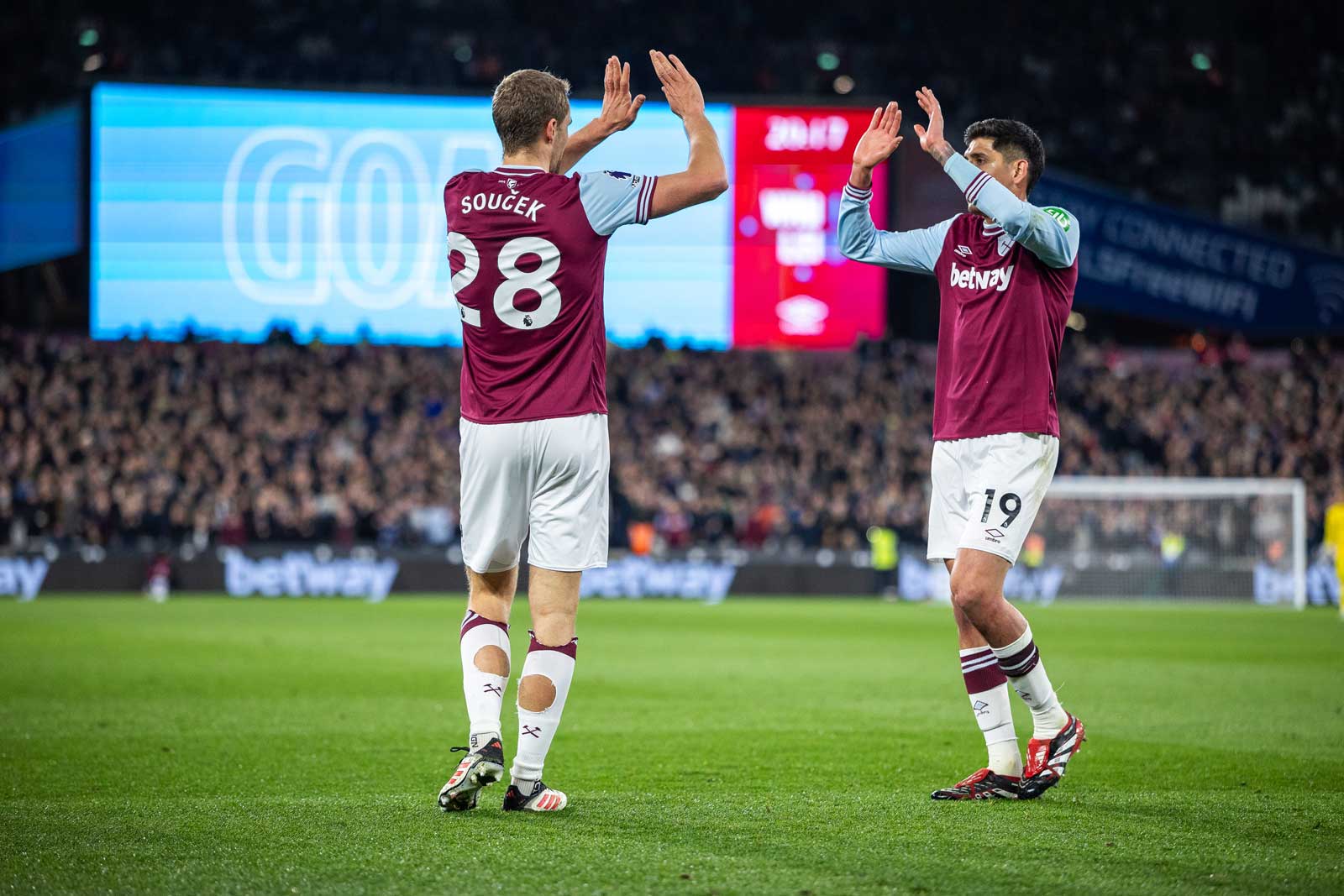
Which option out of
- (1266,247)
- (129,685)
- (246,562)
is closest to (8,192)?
(246,562)

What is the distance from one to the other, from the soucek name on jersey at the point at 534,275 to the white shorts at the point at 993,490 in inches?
61.0

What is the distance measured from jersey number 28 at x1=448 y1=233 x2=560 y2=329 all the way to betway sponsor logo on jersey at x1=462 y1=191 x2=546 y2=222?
0.09 m

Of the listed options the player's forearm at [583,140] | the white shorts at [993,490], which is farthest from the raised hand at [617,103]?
the white shorts at [993,490]

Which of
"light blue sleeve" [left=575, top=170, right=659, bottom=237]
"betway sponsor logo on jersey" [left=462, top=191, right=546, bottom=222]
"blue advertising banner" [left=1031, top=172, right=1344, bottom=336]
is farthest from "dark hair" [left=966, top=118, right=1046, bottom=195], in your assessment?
"blue advertising banner" [left=1031, top=172, right=1344, bottom=336]

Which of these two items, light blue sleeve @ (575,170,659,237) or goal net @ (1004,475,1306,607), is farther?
goal net @ (1004,475,1306,607)

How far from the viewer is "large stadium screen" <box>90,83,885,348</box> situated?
2533cm

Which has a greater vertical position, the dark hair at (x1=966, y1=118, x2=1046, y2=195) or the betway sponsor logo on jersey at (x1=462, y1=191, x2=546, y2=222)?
the dark hair at (x1=966, y1=118, x2=1046, y2=195)

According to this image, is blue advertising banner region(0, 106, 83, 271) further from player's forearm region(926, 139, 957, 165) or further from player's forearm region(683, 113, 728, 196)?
player's forearm region(683, 113, 728, 196)

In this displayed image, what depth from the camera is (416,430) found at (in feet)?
91.5

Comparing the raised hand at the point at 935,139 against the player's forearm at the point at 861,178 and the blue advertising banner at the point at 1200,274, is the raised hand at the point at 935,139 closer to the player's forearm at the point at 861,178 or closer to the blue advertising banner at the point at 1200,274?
the player's forearm at the point at 861,178

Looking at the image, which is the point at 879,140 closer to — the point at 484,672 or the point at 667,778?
the point at 484,672

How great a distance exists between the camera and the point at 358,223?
25.4 m

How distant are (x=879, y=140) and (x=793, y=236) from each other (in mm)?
20098

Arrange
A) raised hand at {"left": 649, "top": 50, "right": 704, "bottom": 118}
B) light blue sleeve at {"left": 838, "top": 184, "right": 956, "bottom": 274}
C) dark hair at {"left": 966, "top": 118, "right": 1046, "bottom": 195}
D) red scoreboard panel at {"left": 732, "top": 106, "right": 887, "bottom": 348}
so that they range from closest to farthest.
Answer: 1. raised hand at {"left": 649, "top": 50, "right": 704, "bottom": 118}
2. dark hair at {"left": 966, "top": 118, "right": 1046, "bottom": 195}
3. light blue sleeve at {"left": 838, "top": 184, "right": 956, "bottom": 274}
4. red scoreboard panel at {"left": 732, "top": 106, "right": 887, "bottom": 348}
